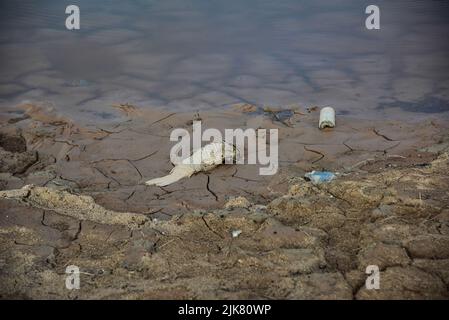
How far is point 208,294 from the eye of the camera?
2.37m

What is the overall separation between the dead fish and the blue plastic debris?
27.5 inches

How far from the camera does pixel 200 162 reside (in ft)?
13.2

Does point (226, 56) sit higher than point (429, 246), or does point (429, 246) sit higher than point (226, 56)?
point (226, 56)

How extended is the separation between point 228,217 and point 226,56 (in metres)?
4.02

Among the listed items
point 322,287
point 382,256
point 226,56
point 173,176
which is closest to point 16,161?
point 173,176

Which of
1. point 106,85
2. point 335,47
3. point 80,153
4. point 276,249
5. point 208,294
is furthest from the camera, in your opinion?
point 335,47

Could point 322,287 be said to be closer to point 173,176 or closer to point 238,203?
point 238,203

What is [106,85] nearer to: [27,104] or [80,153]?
[27,104]

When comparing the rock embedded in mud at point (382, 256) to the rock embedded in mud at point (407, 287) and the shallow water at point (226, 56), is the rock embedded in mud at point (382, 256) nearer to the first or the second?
the rock embedded in mud at point (407, 287)

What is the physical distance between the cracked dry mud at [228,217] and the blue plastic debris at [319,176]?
3.1 inches

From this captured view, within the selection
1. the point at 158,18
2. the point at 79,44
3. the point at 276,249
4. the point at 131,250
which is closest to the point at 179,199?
the point at 131,250

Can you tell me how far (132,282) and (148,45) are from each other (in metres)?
5.27

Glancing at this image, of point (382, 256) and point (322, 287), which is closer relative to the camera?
point (322, 287)

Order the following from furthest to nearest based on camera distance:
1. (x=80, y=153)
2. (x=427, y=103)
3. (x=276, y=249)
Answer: (x=427, y=103), (x=80, y=153), (x=276, y=249)
